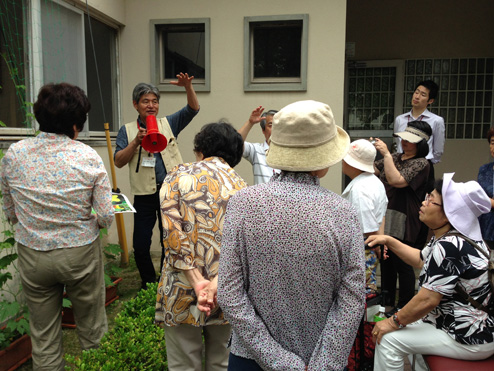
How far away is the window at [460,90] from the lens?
22.8 ft

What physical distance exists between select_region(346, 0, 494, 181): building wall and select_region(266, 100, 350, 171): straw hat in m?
6.15

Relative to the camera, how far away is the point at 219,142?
2.17 m

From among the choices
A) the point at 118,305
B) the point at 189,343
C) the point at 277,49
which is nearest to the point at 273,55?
the point at 277,49

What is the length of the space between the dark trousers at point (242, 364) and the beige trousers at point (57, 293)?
4.24 feet

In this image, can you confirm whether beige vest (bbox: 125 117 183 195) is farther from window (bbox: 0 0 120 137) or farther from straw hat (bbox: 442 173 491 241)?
straw hat (bbox: 442 173 491 241)

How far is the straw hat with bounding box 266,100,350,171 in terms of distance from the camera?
145 cm

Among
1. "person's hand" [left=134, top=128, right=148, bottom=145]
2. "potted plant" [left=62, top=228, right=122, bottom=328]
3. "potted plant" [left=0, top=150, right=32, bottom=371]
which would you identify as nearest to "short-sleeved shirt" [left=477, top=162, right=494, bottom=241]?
"person's hand" [left=134, top=128, right=148, bottom=145]

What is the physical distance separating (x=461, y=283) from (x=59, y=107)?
2.33 meters

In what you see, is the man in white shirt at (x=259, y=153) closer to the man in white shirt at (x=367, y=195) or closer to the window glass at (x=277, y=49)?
the man in white shirt at (x=367, y=195)

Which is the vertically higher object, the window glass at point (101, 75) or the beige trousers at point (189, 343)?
the window glass at point (101, 75)

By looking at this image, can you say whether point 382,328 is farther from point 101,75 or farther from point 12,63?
point 101,75

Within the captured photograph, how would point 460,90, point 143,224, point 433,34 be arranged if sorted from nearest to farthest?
point 143,224, point 433,34, point 460,90

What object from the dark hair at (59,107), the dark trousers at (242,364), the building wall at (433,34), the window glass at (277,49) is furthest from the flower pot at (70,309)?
the building wall at (433,34)

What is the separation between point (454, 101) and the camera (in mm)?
7098
